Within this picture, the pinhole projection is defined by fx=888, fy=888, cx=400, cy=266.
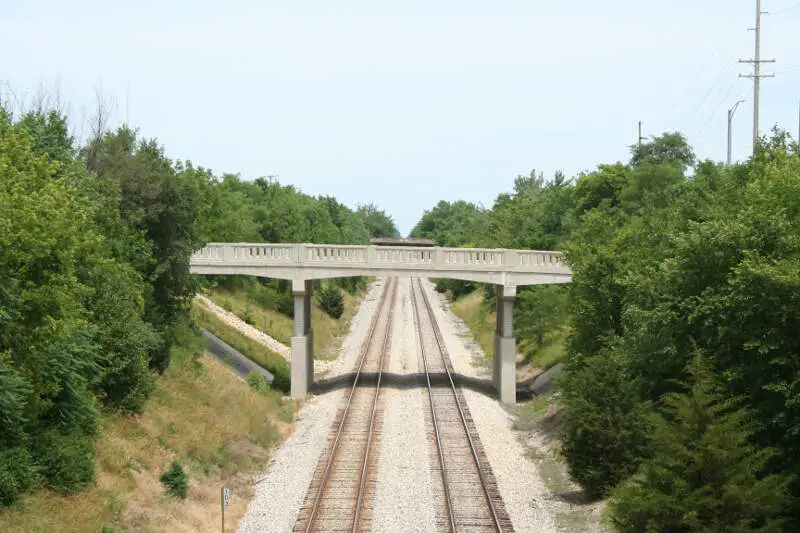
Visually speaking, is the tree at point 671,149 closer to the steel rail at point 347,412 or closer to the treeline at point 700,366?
the steel rail at point 347,412

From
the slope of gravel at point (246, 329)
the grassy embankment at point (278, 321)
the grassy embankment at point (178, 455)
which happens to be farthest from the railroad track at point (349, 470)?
the grassy embankment at point (278, 321)

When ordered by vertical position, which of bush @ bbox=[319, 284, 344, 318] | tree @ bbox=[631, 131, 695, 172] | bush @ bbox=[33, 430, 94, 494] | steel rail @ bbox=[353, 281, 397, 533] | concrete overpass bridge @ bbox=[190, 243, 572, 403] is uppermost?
tree @ bbox=[631, 131, 695, 172]

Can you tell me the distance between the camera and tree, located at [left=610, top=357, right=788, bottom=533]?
49.6 feet

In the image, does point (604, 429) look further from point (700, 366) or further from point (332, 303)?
point (332, 303)

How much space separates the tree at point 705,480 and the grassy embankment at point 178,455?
10.0m

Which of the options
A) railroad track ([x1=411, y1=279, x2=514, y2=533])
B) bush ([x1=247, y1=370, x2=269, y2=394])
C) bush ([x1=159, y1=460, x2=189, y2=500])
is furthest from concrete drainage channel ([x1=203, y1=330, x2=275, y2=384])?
bush ([x1=159, y1=460, x2=189, y2=500])

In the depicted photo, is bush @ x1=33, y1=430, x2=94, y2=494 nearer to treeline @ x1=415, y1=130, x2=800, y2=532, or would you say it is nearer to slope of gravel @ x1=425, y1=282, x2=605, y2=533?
slope of gravel @ x1=425, y1=282, x2=605, y2=533

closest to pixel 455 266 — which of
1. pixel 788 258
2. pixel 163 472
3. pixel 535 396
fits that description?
pixel 535 396

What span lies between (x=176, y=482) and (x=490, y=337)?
118ft

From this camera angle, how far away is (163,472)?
76.7 feet

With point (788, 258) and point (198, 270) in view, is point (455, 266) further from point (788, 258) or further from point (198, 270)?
point (788, 258)

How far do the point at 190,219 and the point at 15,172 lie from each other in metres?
14.9

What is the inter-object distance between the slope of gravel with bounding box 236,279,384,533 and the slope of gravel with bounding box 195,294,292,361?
8.99 m

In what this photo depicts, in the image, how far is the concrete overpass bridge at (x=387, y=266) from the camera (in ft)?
124
